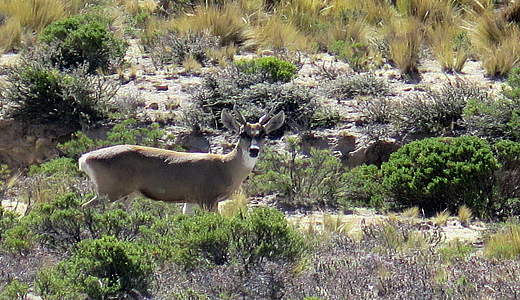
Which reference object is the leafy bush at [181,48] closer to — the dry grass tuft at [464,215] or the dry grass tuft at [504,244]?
the dry grass tuft at [464,215]

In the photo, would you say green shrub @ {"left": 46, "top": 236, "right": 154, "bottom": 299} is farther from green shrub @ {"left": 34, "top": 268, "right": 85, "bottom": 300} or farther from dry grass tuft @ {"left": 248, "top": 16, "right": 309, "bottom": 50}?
dry grass tuft @ {"left": 248, "top": 16, "right": 309, "bottom": 50}

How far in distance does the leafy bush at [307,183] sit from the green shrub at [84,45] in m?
5.10

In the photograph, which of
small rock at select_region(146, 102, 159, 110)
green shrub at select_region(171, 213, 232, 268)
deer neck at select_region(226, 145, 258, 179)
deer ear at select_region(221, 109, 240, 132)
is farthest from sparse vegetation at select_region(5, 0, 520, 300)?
deer ear at select_region(221, 109, 240, 132)

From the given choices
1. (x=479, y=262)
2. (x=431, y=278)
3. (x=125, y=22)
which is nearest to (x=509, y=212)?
(x=479, y=262)

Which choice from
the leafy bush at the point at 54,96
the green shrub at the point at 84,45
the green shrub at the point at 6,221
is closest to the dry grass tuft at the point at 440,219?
the green shrub at the point at 6,221

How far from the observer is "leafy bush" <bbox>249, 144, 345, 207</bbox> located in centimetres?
1111

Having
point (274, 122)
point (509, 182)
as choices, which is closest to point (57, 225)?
point (274, 122)

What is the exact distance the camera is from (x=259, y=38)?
17141 mm

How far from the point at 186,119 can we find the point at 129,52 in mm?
3948

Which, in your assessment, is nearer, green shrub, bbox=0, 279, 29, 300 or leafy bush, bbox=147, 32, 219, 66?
green shrub, bbox=0, 279, 29, 300

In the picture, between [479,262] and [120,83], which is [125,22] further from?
[479,262]

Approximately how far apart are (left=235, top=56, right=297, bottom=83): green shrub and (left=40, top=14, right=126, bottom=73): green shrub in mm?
2565

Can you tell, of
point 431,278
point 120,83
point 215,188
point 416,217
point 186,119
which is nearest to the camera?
point 431,278

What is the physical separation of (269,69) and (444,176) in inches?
186
